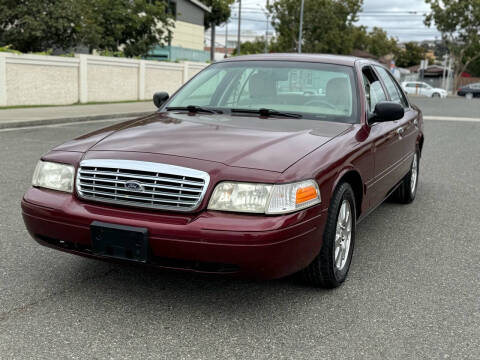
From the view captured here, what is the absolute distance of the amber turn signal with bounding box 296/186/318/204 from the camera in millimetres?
3277

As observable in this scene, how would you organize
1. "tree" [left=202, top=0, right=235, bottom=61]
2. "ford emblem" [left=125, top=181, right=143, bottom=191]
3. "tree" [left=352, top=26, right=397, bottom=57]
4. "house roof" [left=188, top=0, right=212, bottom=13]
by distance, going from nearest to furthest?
1. "ford emblem" [left=125, top=181, right=143, bottom=191]
2. "house roof" [left=188, top=0, right=212, bottom=13]
3. "tree" [left=202, top=0, right=235, bottom=61]
4. "tree" [left=352, top=26, right=397, bottom=57]

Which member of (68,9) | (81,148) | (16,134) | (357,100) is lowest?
(16,134)

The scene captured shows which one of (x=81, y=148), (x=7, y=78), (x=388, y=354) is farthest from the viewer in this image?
(x=7, y=78)

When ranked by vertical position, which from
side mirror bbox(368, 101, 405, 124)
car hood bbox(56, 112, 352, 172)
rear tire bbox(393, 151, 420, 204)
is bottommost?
rear tire bbox(393, 151, 420, 204)

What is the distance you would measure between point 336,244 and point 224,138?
102 centimetres

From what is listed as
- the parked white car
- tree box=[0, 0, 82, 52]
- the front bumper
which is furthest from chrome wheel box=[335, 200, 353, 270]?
the parked white car

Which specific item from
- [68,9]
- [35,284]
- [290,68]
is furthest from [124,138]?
[68,9]

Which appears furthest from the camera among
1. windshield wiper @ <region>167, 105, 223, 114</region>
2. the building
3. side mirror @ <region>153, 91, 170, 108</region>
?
the building

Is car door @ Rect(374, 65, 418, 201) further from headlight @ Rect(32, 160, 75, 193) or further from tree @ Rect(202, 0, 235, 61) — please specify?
tree @ Rect(202, 0, 235, 61)

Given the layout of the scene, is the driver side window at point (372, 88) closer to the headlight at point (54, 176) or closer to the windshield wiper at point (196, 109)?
the windshield wiper at point (196, 109)

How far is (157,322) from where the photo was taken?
10.9 ft

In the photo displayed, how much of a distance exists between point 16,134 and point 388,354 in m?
10.6

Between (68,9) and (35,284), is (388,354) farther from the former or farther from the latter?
(68,9)

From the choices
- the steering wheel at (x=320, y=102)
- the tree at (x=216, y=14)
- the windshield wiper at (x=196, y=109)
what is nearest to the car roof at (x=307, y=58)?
the steering wheel at (x=320, y=102)
